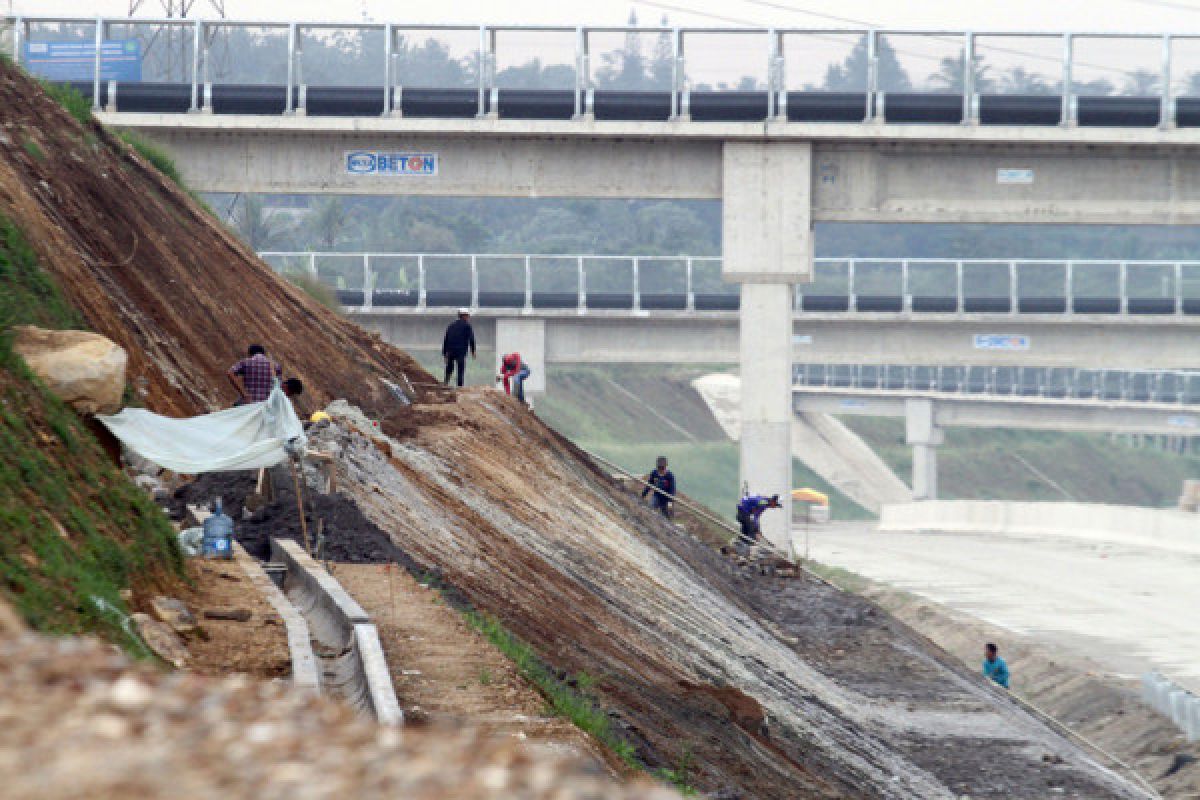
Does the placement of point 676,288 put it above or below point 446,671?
above

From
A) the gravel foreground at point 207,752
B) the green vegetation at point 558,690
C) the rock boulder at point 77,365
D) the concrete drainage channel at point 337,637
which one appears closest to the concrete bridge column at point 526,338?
the concrete drainage channel at point 337,637

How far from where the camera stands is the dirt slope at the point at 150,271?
20.4 metres

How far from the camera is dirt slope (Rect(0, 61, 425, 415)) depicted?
804 inches

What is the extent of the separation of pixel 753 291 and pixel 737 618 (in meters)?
14.6

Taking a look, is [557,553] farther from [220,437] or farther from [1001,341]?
[1001,341]

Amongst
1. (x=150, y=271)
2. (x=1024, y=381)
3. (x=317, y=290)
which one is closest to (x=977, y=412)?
(x=1024, y=381)

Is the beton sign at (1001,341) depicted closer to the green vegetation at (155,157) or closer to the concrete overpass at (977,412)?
the green vegetation at (155,157)

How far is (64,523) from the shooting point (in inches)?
477

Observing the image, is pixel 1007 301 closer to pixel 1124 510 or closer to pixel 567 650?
pixel 1124 510

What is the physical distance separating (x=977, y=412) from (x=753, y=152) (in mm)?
48746

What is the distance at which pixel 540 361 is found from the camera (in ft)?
171

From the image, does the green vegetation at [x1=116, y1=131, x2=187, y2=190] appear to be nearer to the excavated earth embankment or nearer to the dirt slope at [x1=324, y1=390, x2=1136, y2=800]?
the excavated earth embankment

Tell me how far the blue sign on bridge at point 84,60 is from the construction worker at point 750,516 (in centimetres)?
1639

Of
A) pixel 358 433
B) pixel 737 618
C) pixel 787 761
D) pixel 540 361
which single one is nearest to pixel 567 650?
pixel 787 761
